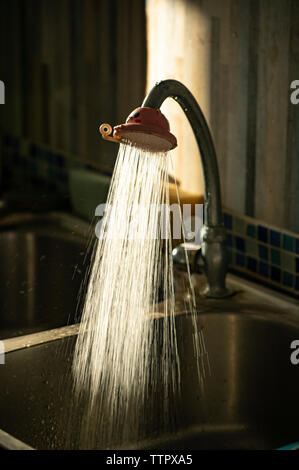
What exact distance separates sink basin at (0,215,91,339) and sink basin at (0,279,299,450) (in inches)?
7.7

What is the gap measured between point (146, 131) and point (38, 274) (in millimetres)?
813

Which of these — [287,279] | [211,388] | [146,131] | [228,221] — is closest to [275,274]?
[287,279]

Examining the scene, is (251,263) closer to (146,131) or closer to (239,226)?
(239,226)

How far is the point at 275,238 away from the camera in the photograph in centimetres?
146

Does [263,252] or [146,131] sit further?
[263,252]

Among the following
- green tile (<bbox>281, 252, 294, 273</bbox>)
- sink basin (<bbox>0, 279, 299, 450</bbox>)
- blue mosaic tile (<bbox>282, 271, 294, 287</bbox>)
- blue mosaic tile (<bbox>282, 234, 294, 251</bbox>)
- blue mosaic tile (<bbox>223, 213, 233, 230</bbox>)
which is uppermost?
blue mosaic tile (<bbox>223, 213, 233, 230</bbox>)

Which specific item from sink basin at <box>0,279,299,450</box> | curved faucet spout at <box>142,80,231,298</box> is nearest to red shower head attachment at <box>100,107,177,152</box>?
curved faucet spout at <box>142,80,231,298</box>

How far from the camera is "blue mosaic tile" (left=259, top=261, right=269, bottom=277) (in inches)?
58.9

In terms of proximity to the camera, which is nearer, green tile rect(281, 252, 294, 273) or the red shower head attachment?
the red shower head attachment

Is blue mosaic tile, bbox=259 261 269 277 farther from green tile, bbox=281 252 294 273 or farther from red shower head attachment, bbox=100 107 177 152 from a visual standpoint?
red shower head attachment, bbox=100 107 177 152

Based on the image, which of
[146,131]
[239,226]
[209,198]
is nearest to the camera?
[146,131]

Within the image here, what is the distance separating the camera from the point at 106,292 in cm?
131

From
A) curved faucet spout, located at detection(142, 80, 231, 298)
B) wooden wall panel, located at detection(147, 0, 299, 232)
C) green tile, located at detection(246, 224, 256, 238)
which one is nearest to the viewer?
curved faucet spout, located at detection(142, 80, 231, 298)

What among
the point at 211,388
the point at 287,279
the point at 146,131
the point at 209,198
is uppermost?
the point at 146,131
